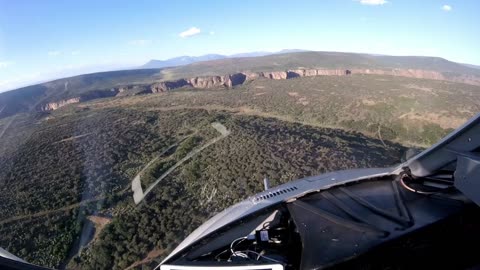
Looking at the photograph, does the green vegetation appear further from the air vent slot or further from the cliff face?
the cliff face

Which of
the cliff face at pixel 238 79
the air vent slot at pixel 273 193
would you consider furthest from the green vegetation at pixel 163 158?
the cliff face at pixel 238 79

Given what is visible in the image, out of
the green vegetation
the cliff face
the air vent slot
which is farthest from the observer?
the cliff face

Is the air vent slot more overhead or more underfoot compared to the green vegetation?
more overhead

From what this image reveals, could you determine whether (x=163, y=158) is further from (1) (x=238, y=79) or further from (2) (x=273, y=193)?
(1) (x=238, y=79)

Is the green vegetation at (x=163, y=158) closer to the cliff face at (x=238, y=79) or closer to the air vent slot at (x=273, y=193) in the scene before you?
the air vent slot at (x=273, y=193)

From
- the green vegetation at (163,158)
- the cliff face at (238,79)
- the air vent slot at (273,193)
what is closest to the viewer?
the air vent slot at (273,193)

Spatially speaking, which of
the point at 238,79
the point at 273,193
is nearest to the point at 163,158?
the point at 273,193

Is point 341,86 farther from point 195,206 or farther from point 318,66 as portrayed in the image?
point 195,206

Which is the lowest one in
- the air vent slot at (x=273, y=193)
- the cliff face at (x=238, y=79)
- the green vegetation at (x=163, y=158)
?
the green vegetation at (x=163, y=158)

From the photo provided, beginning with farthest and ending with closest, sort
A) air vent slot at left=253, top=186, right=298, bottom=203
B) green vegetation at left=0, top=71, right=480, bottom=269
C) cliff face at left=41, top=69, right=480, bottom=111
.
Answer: cliff face at left=41, top=69, right=480, bottom=111 < green vegetation at left=0, top=71, right=480, bottom=269 < air vent slot at left=253, top=186, right=298, bottom=203

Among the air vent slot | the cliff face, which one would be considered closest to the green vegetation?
the air vent slot

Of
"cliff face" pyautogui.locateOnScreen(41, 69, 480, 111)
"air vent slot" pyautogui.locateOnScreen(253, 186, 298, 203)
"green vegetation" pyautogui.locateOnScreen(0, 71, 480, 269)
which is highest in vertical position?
"cliff face" pyautogui.locateOnScreen(41, 69, 480, 111)
